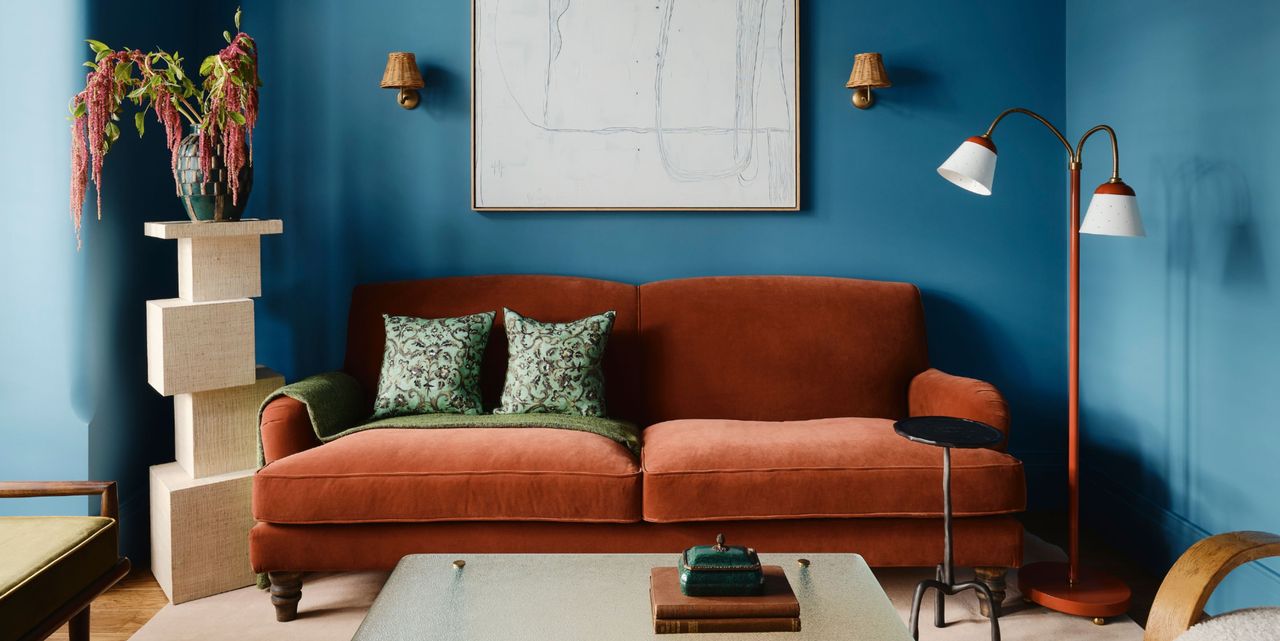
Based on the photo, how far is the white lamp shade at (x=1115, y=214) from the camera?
8.91ft

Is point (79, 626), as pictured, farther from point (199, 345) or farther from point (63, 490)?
point (199, 345)

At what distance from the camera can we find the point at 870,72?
359cm

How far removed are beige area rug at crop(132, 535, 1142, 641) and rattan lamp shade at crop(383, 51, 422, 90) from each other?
5.85 feet

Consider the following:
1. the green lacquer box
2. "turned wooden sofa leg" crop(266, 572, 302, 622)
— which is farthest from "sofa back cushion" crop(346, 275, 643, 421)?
the green lacquer box

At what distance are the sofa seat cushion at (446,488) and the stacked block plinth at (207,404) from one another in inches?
13.7

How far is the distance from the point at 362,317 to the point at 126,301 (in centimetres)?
78

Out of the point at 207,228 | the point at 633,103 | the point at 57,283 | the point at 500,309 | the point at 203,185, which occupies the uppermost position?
the point at 633,103

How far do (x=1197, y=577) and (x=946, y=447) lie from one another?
0.80 meters

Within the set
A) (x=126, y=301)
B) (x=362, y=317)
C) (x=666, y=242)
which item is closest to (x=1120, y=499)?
(x=666, y=242)

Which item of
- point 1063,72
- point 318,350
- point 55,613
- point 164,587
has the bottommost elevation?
point 164,587

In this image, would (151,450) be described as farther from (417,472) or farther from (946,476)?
(946,476)

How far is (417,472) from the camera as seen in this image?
2.72 meters

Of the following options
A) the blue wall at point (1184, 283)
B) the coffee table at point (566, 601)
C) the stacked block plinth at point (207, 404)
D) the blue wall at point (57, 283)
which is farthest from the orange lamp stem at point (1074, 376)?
the blue wall at point (57, 283)

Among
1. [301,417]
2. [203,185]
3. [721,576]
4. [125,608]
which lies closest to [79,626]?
[125,608]
